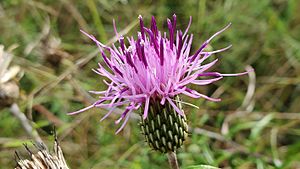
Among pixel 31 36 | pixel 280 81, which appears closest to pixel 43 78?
pixel 31 36

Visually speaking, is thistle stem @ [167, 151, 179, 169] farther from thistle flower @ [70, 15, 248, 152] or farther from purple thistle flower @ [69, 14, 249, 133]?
purple thistle flower @ [69, 14, 249, 133]

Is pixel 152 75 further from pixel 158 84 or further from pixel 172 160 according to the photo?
pixel 172 160

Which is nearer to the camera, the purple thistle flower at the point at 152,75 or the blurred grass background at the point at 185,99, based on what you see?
the purple thistle flower at the point at 152,75

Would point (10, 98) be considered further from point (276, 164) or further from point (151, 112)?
point (276, 164)

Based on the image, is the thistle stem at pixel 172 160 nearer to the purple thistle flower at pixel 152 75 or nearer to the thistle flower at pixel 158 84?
the thistle flower at pixel 158 84

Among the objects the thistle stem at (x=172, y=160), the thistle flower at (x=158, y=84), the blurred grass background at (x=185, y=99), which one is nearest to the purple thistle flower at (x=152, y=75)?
the thistle flower at (x=158, y=84)

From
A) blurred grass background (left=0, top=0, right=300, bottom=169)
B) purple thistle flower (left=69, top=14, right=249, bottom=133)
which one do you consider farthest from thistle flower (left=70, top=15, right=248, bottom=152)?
blurred grass background (left=0, top=0, right=300, bottom=169)

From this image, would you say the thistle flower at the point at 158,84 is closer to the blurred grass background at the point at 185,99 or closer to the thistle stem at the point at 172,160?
the thistle stem at the point at 172,160

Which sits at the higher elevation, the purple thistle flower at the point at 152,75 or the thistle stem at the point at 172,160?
the purple thistle flower at the point at 152,75

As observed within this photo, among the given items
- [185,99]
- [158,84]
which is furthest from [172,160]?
[185,99]
